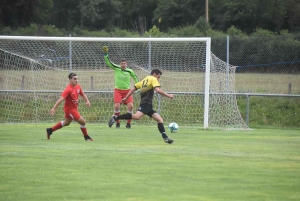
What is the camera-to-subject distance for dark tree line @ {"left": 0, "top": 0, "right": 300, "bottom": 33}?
51.4m

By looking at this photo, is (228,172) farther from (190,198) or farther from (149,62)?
(149,62)

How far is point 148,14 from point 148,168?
5492cm

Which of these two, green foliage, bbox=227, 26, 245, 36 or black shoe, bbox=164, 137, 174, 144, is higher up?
green foliage, bbox=227, 26, 245, 36

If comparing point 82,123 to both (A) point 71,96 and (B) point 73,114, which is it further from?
(A) point 71,96

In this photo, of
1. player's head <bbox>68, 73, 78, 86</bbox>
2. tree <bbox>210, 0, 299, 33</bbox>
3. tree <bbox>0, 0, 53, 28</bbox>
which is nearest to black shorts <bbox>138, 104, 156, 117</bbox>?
player's head <bbox>68, 73, 78, 86</bbox>

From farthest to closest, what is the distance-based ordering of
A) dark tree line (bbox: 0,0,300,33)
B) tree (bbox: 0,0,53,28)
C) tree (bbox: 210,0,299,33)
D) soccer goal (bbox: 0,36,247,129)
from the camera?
tree (bbox: 0,0,53,28) < dark tree line (bbox: 0,0,300,33) < tree (bbox: 210,0,299,33) < soccer goal (bbox: 0,36,247,129)

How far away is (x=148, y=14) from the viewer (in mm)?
66125

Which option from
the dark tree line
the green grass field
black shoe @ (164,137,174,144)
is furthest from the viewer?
the dark tree line

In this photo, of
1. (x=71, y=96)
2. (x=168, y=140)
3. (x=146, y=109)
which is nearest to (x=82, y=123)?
(x=71, y=96)

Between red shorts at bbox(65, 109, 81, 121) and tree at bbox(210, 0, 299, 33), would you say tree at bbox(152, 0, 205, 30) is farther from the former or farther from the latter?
red shorts at bbox(65, 109, 81, 121)

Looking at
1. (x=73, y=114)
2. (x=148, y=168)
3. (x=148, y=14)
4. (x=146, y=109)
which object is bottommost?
(x=148, y=168)

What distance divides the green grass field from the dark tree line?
105ft

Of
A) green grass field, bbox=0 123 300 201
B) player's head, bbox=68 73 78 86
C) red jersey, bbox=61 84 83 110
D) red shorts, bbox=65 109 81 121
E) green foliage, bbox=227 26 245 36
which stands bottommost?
green grass field, bbox=0 123 300 201

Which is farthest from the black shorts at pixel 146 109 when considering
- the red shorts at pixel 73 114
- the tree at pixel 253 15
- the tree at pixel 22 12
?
the tree at pixel 22 12
